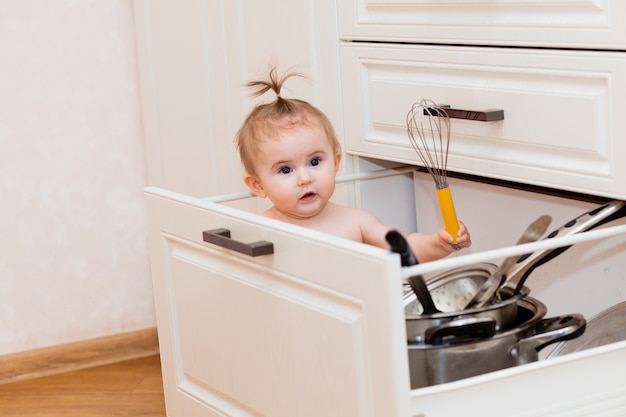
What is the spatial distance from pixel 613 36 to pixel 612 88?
5 cm

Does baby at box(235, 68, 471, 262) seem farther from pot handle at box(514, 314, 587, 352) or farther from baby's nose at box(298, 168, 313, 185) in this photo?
pot handle at box(514, 314, 587, 352)

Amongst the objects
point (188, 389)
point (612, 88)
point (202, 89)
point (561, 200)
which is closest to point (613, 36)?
point (612, 88)

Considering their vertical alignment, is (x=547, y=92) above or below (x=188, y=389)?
above

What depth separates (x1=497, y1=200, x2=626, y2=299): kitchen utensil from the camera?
3.07 ft

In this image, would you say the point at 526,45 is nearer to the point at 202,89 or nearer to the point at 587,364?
the point at 587,364

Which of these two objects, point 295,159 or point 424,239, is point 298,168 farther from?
point 424,239

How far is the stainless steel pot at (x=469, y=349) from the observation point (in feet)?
2.85

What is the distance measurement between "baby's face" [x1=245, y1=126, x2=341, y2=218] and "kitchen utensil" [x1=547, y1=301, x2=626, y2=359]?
1.10ft

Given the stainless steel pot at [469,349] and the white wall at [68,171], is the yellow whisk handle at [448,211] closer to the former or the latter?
the stainless steel pot at [469,349]

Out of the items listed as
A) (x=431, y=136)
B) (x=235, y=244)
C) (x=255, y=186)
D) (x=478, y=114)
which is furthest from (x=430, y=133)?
(x=235, y=244)

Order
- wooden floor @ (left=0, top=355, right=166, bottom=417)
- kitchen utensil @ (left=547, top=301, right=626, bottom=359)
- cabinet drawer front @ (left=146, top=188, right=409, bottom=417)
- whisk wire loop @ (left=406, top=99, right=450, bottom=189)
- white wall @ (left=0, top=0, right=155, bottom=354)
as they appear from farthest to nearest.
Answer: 1. white wall @ (left=0, top=0, right=155, bottom=354)
2. wooden floor @ (left=0, top=355, right=166, bottom=417)
3. whisk wire loop @ (left=406, top=99, right=450, bottom=189)
4. kitchen utensil @ (left=547, top=301, right=626, bottom=359)
5. cabinet drawer front @ (left=146, top=188, right=409, bottom=417)

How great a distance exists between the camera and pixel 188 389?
1108mm

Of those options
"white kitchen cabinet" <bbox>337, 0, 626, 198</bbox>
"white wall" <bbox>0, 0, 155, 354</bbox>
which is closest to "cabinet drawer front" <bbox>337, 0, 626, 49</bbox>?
"white kitchen cabinet" <bbox>337, 0, 626, 198</bbox>

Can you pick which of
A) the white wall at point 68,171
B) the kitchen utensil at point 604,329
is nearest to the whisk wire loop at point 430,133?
the kitchen utensil at point 604,329
